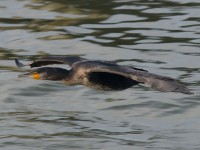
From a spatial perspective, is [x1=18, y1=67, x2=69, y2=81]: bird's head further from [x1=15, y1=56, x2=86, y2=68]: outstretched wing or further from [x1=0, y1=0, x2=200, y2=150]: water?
[x1=0, y1=0, x2=200, y2=150]: water

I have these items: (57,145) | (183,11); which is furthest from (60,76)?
(183,11)

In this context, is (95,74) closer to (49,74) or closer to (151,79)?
(49,74)

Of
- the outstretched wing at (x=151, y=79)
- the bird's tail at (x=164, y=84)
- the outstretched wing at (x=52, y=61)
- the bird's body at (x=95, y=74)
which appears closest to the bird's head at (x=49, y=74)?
the bird's body at (x=95, y=74)

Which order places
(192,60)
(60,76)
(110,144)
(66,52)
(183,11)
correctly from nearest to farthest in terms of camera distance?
(110,144)
(60,76)
(192,60)
(66,52)
(183,11)

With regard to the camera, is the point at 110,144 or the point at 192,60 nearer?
the point at 110,144

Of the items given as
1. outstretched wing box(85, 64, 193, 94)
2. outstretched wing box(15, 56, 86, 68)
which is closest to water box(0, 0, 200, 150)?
outstretched wing box(15, 56, 86, 68)

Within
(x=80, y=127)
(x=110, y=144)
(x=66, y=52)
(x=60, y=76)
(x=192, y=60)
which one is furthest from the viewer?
(x=66, y=52)

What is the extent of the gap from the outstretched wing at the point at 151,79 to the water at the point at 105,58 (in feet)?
2.71

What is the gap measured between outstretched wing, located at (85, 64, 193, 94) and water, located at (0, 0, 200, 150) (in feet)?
2.71

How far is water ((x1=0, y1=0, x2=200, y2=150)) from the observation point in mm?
12797

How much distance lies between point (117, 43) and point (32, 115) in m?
4.05

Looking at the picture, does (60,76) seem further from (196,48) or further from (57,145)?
(196,48)

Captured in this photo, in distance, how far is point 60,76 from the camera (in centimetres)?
1454

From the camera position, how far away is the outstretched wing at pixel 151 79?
11664mm
